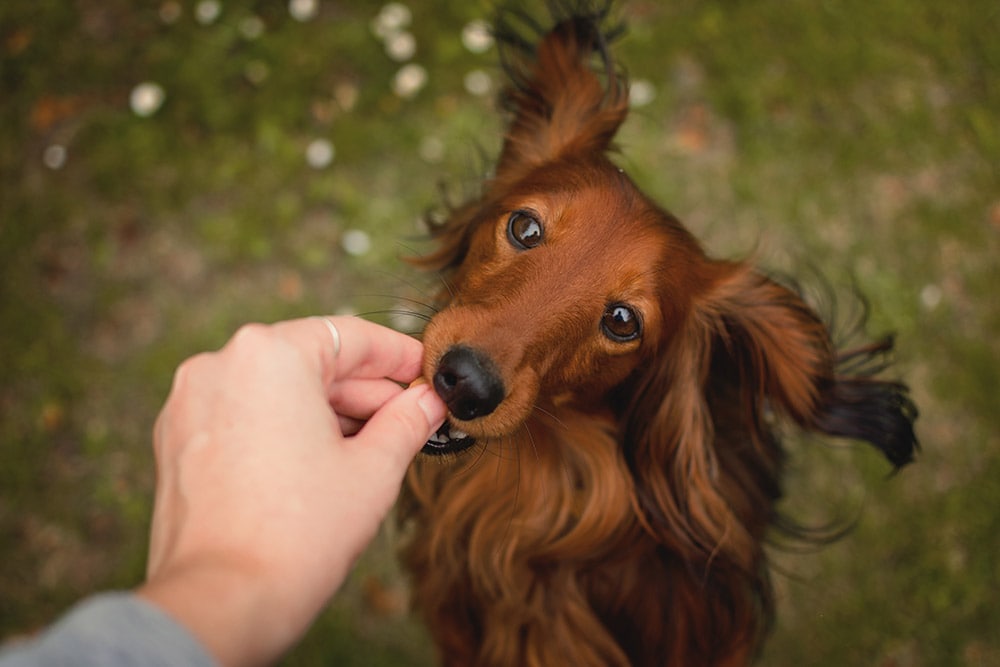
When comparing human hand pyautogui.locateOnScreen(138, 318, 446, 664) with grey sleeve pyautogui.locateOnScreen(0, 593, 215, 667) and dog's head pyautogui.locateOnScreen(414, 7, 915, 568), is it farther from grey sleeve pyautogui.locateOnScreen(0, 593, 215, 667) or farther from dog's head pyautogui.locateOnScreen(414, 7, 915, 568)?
dog's head pyautogui.locateOnScreen(414, 7, 915, 568)

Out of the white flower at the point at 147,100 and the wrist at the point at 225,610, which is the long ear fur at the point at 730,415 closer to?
the wrist at the point at 225,610

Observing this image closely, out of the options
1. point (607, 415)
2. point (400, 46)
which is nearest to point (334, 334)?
point (607, 415)

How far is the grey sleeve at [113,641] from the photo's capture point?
0.96m

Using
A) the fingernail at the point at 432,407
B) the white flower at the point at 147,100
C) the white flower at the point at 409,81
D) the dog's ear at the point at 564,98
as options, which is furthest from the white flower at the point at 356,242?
the fingernail at the point at 432,407

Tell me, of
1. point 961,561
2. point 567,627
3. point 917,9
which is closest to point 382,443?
point 567,627

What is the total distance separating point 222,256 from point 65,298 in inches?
34.2

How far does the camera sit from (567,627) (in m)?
2.62

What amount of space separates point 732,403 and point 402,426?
1.48 m

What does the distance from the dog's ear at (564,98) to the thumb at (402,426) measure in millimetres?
1216

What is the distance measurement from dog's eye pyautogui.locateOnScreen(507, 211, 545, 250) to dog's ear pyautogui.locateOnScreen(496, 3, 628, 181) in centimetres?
42

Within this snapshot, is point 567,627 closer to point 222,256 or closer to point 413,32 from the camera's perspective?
point 222,256

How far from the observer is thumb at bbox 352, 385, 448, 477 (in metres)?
1.50

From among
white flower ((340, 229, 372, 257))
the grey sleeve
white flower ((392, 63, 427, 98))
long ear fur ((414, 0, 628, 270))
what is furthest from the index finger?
white flower ((392, 63, 427, 98))

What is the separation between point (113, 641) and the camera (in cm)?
100
